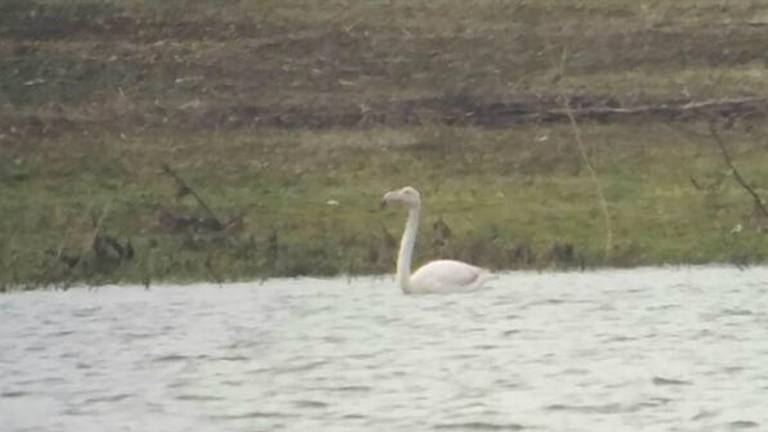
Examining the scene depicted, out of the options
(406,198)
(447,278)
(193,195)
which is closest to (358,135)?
(193,195)

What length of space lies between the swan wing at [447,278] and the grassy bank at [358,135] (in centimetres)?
170

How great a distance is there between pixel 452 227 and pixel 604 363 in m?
8.02

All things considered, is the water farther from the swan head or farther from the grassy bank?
the grassy bank

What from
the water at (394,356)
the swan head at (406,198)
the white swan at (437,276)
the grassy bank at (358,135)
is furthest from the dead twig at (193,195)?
the white swan at (437,276)

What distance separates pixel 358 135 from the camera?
33.6 metres

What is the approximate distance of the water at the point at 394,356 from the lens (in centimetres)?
1717

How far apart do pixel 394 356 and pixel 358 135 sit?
13864 millimetres

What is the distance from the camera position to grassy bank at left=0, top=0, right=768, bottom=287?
26062 mm

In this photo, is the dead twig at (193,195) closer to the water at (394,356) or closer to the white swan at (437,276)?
Answer: the water at (394,356)

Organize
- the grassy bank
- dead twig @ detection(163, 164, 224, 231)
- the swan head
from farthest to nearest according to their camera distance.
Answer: dead twig @ detection(163, 164, 224, 231) < the grassy bank < the swan head

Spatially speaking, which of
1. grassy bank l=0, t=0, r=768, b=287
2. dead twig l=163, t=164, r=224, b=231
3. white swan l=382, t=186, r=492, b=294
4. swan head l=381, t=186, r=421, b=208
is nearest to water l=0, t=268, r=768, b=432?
white swan l=382, t=186, r=492, b=294

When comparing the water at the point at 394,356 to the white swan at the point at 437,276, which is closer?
the water at the point at 394,356

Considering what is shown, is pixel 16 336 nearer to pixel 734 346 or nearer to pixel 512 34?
pixel 734 346

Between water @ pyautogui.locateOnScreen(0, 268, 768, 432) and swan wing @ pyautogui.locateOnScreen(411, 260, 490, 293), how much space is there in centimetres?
16
